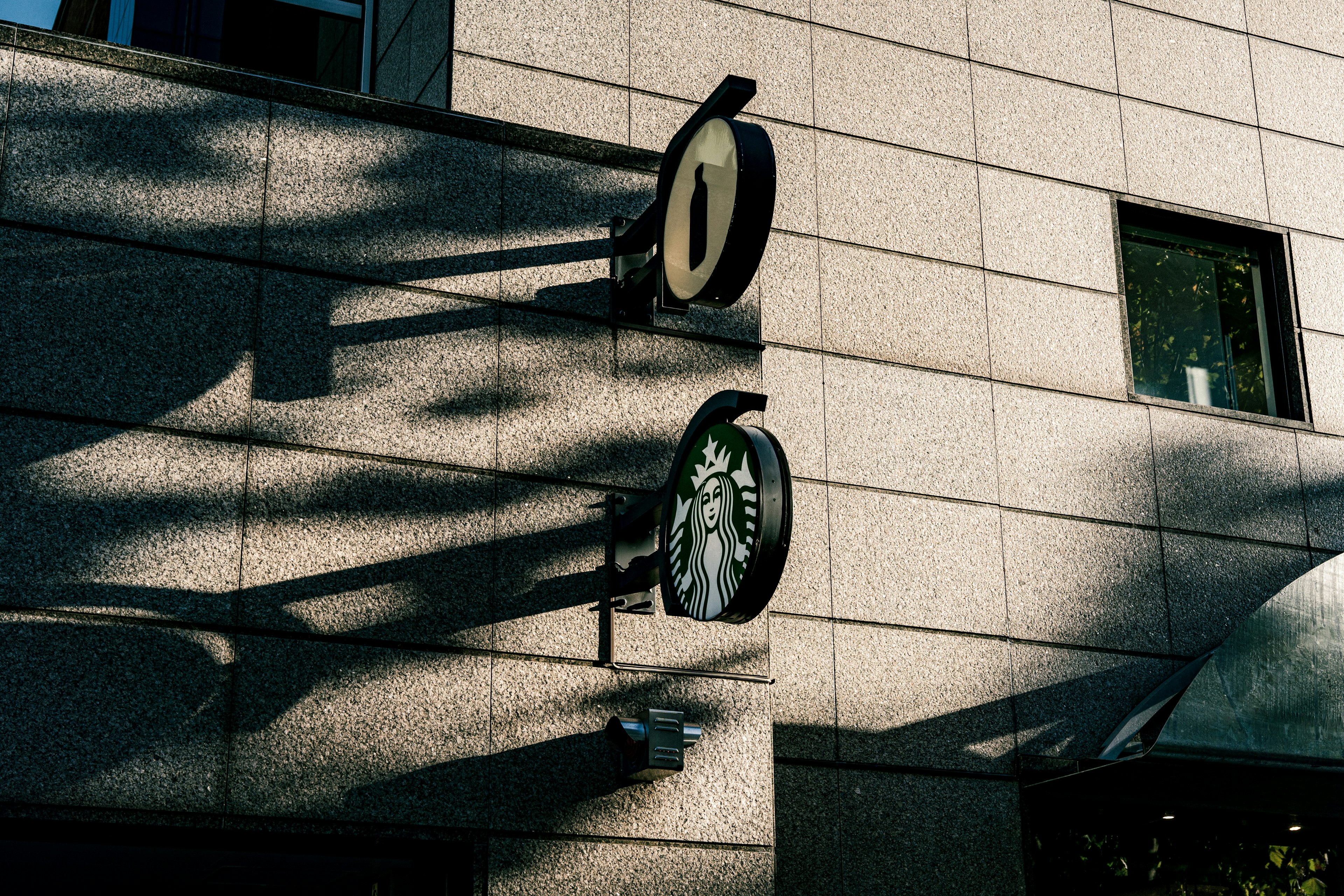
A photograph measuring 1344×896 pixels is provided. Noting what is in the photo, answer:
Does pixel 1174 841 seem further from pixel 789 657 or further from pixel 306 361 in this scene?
pixel 306 361

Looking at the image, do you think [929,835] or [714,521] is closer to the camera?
[714,521]

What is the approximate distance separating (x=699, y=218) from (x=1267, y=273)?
689 cm

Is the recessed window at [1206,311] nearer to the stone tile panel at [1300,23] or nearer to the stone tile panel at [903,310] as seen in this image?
the stone tile panel at [903,310]

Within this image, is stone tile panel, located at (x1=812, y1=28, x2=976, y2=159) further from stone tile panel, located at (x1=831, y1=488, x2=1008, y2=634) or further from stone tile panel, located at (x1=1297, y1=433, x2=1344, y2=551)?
stone tile panel, located at (x1=1297, y1=433, x2=1344, y2=551)

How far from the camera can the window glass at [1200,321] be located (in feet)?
35.1

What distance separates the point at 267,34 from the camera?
9906 millimetres

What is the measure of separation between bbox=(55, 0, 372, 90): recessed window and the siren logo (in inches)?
208

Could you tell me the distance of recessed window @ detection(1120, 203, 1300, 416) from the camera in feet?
35.2

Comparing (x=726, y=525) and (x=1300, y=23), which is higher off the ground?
(x=1300, y=23)

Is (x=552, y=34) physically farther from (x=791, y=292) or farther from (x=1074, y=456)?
(x=1074, y=456)

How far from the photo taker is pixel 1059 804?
9250 mm

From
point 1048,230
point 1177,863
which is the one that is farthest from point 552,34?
point 1177,863

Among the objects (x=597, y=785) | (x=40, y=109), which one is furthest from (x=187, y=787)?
(x=40, y=109)

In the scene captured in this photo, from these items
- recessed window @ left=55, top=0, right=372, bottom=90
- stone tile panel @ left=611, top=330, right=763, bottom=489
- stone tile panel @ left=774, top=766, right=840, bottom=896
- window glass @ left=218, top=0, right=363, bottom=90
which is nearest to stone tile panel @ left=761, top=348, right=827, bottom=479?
stone tile panel @ left=611, top=330, right=763, bottom=489
